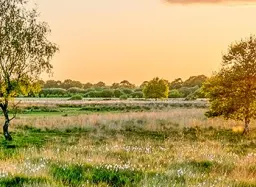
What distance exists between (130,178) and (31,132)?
2536 centimetres

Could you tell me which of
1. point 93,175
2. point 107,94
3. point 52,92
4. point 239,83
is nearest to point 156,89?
point 107,94

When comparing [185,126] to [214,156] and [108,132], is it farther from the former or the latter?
[214,156]

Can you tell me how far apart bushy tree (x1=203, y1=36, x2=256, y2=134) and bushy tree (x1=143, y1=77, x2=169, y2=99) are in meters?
80.1

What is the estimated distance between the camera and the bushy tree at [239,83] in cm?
3706

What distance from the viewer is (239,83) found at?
37375 millimetres

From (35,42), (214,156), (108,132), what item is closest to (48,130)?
(108,132)

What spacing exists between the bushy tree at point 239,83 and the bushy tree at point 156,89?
80097 mm

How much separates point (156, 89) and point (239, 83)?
3217 inches

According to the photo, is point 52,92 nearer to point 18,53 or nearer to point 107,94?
point 107,94

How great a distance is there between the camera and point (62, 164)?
13891 mm

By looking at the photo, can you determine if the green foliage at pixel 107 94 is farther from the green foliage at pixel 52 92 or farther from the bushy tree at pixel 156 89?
the bushy tree at pixel 156 89

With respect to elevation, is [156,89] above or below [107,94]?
above

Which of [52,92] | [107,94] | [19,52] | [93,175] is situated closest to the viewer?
[93,175]

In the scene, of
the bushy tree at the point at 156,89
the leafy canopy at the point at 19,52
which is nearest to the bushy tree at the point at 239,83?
the leafy canopy at the point at 19,52
